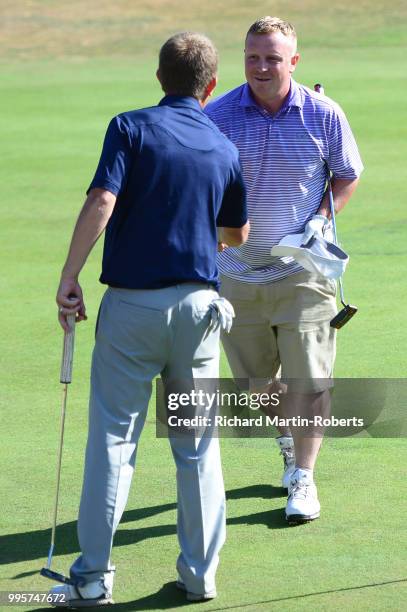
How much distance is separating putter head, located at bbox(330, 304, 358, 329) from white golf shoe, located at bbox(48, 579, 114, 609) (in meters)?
1.65

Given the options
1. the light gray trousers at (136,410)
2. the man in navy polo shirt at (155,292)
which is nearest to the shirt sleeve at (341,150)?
the man in navy polo shirt at (155,292)

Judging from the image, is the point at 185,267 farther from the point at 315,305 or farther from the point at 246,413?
the point at 246,413

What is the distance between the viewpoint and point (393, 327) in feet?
29.0

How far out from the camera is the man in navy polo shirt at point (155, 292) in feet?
15.2

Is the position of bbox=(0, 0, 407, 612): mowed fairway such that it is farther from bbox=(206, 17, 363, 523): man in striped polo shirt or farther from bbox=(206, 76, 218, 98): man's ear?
bbox=(206, 76, 218, 98): man's ear

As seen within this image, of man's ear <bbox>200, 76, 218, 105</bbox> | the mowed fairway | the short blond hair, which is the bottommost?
the mowed fairway

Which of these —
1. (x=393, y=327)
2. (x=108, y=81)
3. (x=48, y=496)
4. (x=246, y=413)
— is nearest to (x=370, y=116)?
(x=108, y=81)

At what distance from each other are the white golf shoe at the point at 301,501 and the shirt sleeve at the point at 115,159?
1.72 metres

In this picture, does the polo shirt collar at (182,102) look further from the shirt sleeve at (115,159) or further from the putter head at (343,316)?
the putter head at (343,316)

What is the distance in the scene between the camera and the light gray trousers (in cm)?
471

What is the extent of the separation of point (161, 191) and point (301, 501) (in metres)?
1.66

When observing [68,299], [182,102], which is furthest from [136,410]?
[182,102]

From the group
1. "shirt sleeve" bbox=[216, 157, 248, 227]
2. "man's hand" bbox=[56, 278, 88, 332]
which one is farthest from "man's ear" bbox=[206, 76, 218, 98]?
"man's hand" bbox=[56, 278, 88, 332]

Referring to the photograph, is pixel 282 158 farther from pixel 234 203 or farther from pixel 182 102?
pixel 182 102
